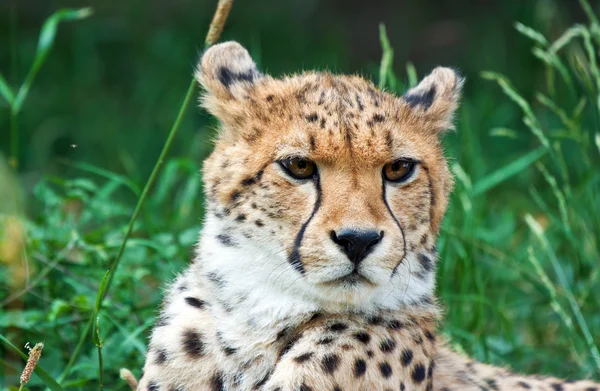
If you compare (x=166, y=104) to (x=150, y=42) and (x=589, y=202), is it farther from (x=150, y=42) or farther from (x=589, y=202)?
(x=589, y=202)

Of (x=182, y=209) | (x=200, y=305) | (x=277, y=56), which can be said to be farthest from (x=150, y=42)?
(x=200, y=305)

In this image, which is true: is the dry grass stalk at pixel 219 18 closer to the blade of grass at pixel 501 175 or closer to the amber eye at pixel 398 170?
the amber eye at pixel 398 170

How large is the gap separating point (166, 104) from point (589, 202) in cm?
351

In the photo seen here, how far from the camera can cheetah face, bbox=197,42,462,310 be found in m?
2.37

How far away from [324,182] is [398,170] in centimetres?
22

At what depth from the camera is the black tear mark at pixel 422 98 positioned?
2887 millimetres

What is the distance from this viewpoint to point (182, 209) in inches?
164

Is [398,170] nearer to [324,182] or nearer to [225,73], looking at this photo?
[324,182]

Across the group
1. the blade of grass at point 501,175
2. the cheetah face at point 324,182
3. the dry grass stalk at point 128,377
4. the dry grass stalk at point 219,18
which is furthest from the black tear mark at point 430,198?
the blade of grass at point 501,175

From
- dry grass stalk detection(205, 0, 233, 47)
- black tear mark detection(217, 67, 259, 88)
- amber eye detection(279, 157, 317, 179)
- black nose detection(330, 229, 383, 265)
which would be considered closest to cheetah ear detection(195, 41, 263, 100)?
black tear mark detection(217, 67, 259, 88)

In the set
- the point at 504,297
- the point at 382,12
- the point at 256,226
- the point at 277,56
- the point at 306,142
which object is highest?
the point at 382,12

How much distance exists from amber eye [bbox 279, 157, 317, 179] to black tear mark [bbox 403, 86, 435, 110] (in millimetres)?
525

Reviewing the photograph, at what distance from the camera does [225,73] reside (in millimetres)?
2816

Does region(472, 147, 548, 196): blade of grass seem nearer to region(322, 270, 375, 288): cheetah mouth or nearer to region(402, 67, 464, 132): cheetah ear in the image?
region(402, 67, 464, 132): cheetah ear
